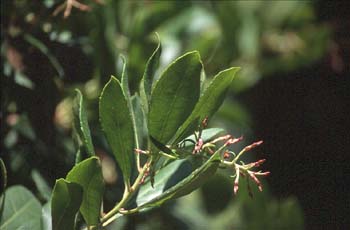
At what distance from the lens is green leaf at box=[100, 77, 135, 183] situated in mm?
933

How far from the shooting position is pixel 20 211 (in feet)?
3.48

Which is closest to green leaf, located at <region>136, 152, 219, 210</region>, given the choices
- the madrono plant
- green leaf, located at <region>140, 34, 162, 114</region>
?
the madrono plant

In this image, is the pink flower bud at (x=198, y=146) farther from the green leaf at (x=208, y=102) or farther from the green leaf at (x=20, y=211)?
the green leaf at (x=20, y=211)

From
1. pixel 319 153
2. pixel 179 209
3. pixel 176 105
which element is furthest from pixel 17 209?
pixel 319 153

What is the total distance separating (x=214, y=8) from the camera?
1.76 m

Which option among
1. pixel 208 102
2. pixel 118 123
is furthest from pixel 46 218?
pixel 208 102

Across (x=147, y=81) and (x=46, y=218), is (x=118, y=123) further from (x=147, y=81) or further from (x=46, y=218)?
(x=46, y=218)

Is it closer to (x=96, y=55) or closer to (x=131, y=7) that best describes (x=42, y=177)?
(x=96, y=55)

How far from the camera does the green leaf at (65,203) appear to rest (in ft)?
2.99

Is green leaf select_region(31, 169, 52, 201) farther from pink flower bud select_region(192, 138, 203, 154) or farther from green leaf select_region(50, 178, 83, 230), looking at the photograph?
pink flower bud select_region(192, 138, 203, 154)

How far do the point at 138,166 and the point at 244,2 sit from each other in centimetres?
105

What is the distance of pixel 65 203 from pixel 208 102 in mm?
217

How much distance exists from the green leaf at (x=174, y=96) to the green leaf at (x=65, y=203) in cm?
12

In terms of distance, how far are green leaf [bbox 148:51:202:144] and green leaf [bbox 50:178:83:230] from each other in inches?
4.6
